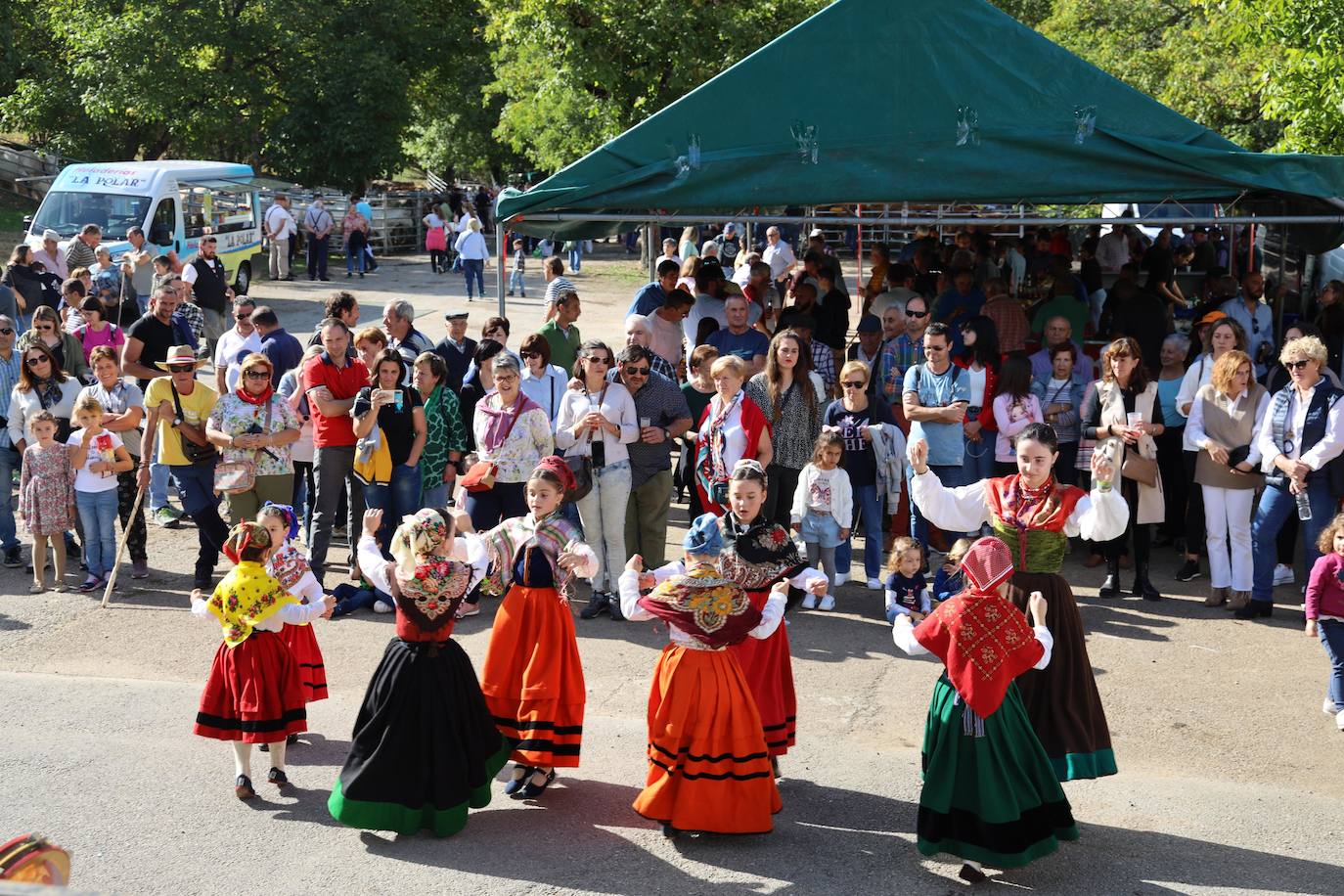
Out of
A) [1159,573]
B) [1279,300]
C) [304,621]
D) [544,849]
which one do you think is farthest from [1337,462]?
[304,621]

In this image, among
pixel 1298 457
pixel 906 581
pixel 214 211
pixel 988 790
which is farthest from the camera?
pixel 214 211

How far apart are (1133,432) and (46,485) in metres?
7.27

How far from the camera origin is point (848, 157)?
33.8ft

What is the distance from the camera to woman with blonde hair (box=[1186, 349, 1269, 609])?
9.28m

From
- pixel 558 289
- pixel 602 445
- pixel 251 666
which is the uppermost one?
pixel 558 289

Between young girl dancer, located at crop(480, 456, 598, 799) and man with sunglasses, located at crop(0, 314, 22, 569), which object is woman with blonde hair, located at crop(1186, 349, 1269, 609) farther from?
man with sunglasses, located at crop(0, 314, 22, 569)

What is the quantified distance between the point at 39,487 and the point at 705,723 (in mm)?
5896

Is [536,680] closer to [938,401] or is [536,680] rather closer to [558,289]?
[938,401]

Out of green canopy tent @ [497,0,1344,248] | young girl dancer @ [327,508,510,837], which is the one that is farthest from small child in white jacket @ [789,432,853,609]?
young girl dancer @ [327,508,510,837]

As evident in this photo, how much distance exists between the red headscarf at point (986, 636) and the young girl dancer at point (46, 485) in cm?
661

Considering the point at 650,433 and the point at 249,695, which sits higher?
the point at 650,433

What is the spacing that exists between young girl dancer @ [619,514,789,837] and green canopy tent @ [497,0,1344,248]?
4.62 metres

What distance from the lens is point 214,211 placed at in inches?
915

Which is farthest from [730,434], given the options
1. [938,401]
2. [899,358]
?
[899,358]
